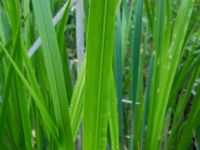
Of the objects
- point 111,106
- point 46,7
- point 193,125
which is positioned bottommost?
point 193,125

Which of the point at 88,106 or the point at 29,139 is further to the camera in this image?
the point at 29,139

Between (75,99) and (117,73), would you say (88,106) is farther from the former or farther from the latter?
(117,73)

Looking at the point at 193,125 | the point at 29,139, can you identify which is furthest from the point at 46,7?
the point at 193,125

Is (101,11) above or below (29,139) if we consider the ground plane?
above

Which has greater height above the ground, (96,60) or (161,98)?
(96,60)

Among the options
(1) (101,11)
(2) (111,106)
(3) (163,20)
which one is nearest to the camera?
(1) (101,11)

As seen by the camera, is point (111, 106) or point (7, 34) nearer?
point (111, 106)

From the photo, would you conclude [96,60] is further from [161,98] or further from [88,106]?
[161,98]

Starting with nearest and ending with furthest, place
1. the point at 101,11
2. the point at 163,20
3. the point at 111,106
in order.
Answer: the point at 101,11, the point at 111,106, the point at 163,20

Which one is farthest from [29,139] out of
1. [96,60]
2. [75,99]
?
[96,60]
